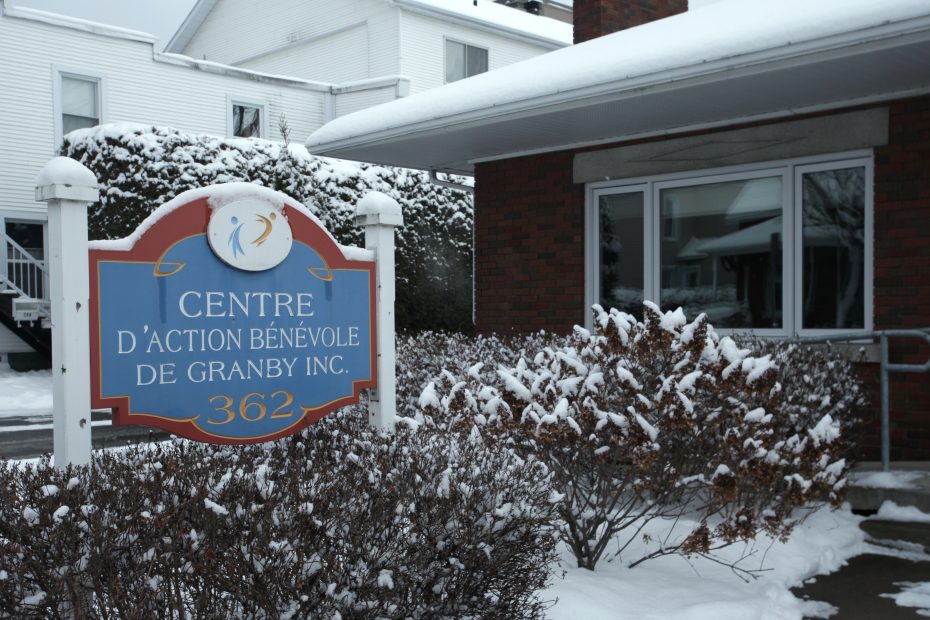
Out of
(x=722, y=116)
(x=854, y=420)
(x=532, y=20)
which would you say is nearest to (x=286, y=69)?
(x=532, y=20)

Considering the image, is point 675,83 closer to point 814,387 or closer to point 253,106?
point 814,387

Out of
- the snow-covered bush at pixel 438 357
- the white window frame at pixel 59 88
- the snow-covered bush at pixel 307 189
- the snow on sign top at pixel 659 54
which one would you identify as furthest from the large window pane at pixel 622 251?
the white window frame at pixel 59 88

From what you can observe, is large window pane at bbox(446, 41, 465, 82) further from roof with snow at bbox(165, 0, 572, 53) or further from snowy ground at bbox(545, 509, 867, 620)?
snowy ground at bbox(545, 509, 867, 620)

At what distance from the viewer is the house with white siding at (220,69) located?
17.6 metres

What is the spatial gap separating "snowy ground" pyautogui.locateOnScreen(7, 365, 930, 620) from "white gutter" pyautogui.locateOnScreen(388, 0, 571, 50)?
704 inches

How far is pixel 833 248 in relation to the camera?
23.6 feet

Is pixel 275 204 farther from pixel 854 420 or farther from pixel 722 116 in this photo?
pixel 722 116

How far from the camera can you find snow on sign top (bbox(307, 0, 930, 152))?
5.43 meters

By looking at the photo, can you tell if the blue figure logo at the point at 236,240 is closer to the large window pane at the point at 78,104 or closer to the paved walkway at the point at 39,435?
the paved walkway at the point at 39,435

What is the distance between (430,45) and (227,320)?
19199 millimetres

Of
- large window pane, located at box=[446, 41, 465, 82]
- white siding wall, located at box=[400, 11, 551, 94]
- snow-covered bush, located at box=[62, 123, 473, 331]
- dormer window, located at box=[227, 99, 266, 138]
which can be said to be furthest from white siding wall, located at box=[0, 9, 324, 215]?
large window pane, located at box=[446, 41, 465, 82]

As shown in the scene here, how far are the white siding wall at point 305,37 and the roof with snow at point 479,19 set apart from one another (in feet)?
1.05

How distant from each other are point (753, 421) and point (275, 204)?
2.41 metres

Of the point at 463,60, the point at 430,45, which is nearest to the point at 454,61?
the point at 463,60
